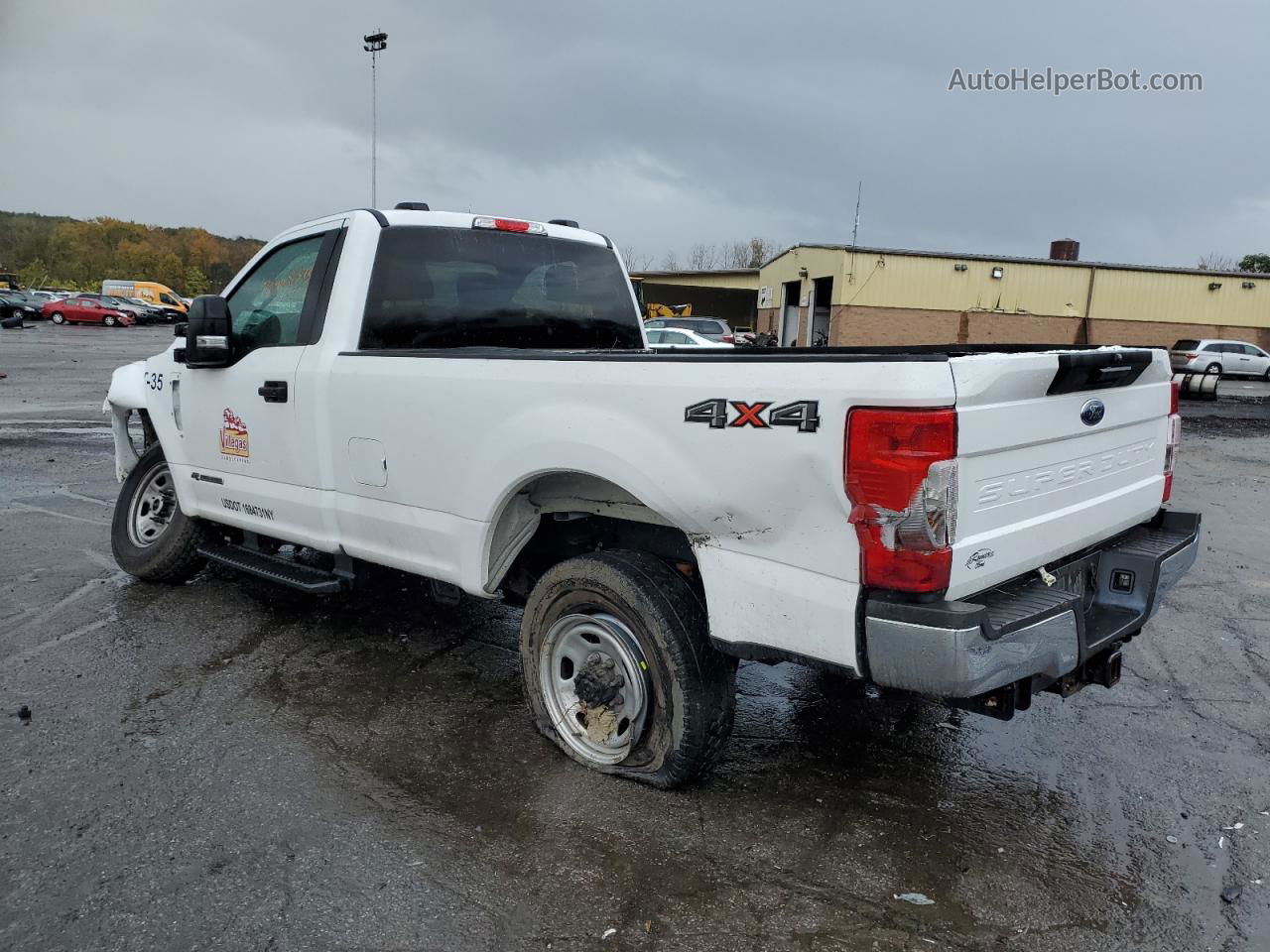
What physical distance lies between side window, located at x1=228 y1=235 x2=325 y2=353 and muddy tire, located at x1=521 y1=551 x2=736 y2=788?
6.44 ft

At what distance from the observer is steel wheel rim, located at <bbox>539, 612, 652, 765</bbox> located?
127 inches

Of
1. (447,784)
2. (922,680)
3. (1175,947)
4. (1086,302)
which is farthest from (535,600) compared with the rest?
(1086,302)

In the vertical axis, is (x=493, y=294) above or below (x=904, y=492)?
above

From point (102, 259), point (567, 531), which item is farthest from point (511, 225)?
point (102, 259)

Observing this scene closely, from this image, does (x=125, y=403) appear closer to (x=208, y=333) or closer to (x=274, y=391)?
(x=208, y=333)

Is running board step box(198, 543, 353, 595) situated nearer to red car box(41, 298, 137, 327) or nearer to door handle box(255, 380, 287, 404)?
door handle box(255, 380, 287, 404)

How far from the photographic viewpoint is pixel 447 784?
11.1 ft

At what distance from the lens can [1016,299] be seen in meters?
36.9

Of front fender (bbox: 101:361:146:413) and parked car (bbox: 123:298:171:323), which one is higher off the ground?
front fender (bbox: 101:361:146:413)

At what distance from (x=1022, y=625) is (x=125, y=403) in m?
5.26

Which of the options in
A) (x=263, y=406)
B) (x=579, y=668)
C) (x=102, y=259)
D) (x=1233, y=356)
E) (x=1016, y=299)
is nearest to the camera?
(x=579, y=668)

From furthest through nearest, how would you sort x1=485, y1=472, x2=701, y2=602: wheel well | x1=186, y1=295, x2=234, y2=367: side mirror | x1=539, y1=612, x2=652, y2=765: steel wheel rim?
x1=186, y1=295, x2=234, y2=367: side mirror < x1=485, y1=472, x2=701, y2=602: wheel well < x1=539, y1=612, x2=652, y2=765: steel wheel rim

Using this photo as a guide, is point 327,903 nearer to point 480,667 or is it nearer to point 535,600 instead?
point 535,600

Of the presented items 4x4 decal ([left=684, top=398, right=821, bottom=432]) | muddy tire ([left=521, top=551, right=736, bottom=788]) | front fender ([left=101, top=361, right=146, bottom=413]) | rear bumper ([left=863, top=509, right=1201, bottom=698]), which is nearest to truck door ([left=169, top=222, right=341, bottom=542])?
front fender ([left=101, top=361, right=146, bottom=413])
